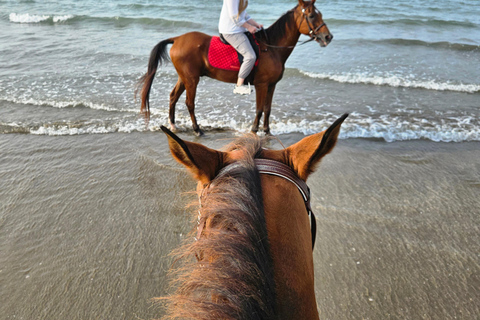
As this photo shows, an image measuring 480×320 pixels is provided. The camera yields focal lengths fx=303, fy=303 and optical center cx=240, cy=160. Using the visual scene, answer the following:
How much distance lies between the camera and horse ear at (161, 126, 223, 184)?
42.9 inches

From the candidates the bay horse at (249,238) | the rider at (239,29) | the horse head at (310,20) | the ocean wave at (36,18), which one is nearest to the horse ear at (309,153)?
the bay horse at (249,238)

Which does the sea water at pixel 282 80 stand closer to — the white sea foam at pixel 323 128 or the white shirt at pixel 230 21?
the white sea foam at pixel 323 128

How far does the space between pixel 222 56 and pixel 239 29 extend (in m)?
0.49

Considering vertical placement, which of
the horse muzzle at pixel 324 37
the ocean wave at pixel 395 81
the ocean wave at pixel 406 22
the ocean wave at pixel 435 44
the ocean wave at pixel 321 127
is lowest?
the ocean wave at pixel 321 127

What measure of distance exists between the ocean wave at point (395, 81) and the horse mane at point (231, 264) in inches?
288

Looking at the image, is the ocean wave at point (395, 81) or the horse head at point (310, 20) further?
the ocean wave at point (395, 81)

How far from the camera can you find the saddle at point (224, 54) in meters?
4.79

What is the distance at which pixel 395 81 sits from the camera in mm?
7227

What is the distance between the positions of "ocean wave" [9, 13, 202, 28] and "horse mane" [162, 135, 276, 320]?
12920 mm

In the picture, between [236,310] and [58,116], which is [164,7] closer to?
[58,116]

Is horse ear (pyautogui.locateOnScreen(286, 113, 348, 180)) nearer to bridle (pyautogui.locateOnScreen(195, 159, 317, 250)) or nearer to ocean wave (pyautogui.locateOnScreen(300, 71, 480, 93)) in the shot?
bridle (pyautogui.locateOnScreen(195, 159, 317, 250))

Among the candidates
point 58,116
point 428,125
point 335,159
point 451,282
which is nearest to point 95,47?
point 58,116

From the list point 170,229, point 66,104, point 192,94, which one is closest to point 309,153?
point 170,229

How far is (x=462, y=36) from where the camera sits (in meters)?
10.7
